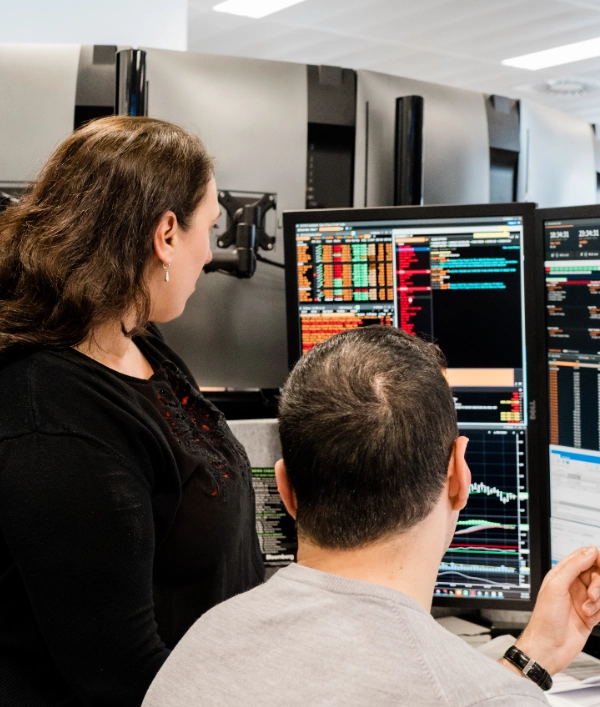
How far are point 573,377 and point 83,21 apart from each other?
8.36ft

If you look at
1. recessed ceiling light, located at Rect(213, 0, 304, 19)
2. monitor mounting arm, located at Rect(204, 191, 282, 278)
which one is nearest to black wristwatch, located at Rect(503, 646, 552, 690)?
monitor mounting arm, located at Rect(204, 191, 282, 278)

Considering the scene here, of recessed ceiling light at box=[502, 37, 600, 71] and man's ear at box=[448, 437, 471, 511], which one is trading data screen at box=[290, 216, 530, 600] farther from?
recessed ceiling light at box=[502, 37, 600, 71]

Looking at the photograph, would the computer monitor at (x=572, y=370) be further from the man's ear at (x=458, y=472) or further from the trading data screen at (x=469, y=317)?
the man's ear at (x=458, y=472)

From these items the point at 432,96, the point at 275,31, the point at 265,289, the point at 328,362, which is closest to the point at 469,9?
the point at 275,31

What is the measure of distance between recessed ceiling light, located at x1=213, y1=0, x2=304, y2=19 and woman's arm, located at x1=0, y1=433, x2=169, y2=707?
5080mm

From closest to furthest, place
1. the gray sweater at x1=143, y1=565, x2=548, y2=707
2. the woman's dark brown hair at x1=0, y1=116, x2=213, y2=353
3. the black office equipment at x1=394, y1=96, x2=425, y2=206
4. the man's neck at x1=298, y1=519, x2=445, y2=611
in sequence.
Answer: the gray sweater at x1=143, y1=565, x2=548, y2=707
the man's neck at x1=298, y1=519, x2=445, y2=611
the woman's dark brown hair at x1=0, y1=116, x2=213, y2=353
the black office equipment at x1=394, y1=96, x2=425, y2=206

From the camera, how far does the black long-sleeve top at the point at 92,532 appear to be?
97 centimetres

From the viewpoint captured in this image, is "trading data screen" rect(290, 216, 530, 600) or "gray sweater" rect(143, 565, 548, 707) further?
"trading data screen" rect(290, 216, 530, 600)

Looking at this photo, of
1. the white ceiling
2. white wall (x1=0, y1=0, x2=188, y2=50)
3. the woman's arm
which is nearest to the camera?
the woman's arm

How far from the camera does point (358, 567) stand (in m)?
0.79

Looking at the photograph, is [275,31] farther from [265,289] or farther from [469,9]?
[265,289]

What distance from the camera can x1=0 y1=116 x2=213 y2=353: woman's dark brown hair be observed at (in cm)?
109

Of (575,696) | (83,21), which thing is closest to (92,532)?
(575,696)

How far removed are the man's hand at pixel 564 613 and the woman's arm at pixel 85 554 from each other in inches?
18.6
